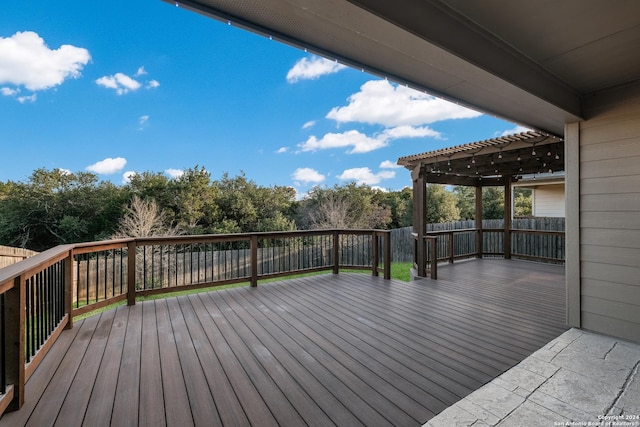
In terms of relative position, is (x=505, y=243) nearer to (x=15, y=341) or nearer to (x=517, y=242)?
(x=517, y=242)

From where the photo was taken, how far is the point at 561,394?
197 centimetres

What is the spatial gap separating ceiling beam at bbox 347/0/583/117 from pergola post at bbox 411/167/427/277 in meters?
3.64

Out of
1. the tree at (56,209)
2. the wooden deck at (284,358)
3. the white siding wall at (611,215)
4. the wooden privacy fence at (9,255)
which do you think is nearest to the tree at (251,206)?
the tree at (56,209)

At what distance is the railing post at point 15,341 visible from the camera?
1802 mm

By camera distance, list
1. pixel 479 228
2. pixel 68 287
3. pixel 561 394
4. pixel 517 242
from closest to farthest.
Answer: pixel 561 394, pixel 68 287, pixel 517 242, pixel 479 228

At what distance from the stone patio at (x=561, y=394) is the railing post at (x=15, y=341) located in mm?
2594

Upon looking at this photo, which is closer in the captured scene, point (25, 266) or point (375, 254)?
point (25, 266)

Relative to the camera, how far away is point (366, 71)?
206 centimetres

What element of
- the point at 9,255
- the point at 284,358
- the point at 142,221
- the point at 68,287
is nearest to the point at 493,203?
the point at 284,358

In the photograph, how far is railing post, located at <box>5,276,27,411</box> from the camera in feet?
5.91

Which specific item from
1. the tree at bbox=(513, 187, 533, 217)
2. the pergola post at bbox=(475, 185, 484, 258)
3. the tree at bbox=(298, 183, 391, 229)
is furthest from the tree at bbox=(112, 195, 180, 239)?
the tree at bbox=(513, 187, 533, 217)

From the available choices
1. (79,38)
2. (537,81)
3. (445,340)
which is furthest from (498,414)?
(79,38)

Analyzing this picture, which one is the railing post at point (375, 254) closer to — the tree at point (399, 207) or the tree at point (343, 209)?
the tree at point (343, 209)

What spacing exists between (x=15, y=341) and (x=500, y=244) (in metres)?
9.92
